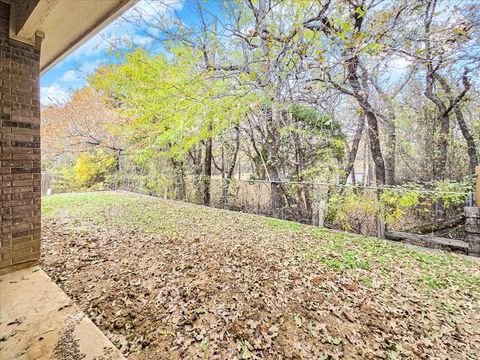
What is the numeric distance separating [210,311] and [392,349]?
1503mm

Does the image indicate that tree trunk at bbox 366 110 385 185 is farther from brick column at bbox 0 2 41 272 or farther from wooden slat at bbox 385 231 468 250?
brick column at bbox 0 2 41 272

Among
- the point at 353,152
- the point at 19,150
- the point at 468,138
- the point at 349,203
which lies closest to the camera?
the point at 19,150

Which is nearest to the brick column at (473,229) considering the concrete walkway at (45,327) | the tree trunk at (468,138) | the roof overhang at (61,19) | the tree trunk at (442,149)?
the tree trunk at (468,138)

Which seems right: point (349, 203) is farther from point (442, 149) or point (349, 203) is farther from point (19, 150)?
point (19, 150)

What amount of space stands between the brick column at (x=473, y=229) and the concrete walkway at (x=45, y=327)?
5.01m

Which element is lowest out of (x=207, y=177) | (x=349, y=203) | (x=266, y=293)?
(x=266, y=293)

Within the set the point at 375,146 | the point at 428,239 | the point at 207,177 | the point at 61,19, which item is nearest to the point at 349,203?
the point at 428,239

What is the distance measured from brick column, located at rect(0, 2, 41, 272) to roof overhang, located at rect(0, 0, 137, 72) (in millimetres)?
172

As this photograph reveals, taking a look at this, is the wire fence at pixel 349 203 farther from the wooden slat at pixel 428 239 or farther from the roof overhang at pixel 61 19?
the roof overhang at pixel 61 19

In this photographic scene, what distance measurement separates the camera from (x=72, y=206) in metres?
6.43

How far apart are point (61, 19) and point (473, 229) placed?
6.21 meters

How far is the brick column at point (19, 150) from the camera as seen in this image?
2.52 metres

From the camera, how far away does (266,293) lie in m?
2.44

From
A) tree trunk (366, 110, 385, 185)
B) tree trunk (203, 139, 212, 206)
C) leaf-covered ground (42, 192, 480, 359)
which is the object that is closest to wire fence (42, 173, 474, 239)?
tree trunk (203, 139, 212, 206)
